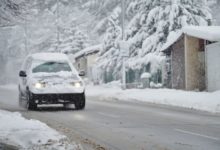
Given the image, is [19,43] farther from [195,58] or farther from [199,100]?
[199,100]

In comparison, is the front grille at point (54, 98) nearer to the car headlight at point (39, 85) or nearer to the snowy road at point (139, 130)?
the car headlight at point (39, 85)

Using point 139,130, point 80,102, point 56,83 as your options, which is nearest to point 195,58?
point 80,102

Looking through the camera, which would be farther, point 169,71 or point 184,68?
point 169,71

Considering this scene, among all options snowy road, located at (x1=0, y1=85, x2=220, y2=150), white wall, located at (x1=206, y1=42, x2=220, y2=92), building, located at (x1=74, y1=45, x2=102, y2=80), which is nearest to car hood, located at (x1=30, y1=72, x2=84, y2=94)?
snowy road, located at (x1=0, y1=85, x2=220, y2=150)

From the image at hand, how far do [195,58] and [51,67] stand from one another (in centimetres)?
1672

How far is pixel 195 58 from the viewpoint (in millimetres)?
37750


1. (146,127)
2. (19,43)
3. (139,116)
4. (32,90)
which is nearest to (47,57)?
(32,90)

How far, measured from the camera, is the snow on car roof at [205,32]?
3292cm

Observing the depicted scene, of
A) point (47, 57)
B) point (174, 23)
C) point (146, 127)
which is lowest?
point (146, 127)

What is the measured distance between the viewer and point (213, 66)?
33.9 metres

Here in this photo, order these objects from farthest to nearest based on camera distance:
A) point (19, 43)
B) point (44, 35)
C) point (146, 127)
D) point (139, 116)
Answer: point (19, 43) < point (44, 35) < point (139, 116) < point (146, 127)

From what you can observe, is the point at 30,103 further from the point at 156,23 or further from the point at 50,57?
the point at 156,23

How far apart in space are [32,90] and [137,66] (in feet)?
91.0

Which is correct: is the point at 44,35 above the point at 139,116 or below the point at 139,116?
above
